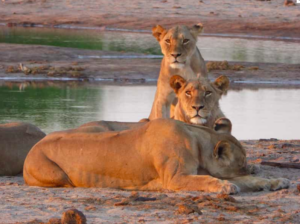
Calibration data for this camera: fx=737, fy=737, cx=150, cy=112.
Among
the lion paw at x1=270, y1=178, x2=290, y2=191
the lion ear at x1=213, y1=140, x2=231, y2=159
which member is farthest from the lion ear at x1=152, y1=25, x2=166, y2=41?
the lion paw at x1=270, y1=178, x2=290, y2=191

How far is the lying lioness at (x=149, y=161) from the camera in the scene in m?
4.91

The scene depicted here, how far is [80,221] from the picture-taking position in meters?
3.86

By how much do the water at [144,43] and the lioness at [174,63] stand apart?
1274 cm

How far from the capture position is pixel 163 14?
30391 mm

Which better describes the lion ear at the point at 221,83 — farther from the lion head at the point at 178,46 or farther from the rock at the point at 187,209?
the rock at the point at 187,209

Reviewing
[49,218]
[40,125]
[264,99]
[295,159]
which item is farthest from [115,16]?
[49,218]

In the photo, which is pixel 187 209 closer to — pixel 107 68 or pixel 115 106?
pixel 115 106

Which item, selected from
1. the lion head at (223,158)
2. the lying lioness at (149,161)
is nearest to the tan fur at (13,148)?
the lying lioness at (149,161)

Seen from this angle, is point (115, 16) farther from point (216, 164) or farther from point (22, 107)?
point (216, 164)

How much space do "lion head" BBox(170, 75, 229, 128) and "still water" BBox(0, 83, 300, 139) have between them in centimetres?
415

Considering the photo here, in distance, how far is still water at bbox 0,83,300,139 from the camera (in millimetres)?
10875

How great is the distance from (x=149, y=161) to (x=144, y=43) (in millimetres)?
20651

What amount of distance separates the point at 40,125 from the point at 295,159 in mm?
4749

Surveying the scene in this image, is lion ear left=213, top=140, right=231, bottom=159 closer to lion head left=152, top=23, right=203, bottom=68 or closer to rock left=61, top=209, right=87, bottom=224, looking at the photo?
rock left=61, top=209, right=87, bottom=224
